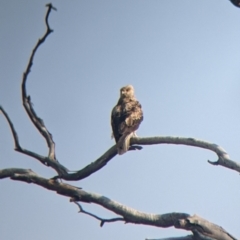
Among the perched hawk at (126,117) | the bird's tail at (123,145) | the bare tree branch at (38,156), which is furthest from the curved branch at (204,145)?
the perched hawk at (126,117)

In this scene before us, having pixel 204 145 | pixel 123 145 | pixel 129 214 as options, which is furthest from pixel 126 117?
pixel 129 214

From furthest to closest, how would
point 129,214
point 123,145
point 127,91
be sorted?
point 127,91 < point 123,145 < point 129,214

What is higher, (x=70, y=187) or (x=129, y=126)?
(x=129, y=126)

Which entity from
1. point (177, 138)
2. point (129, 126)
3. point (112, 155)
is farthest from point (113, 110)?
point (177, 138)

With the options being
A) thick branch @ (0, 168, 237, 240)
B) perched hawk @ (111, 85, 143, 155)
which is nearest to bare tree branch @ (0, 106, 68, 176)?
thick branch @ (0, 168, 237, 240)

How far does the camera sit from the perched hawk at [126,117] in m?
8.54

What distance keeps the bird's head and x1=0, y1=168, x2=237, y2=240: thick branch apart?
556 centimetres

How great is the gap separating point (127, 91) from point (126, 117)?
197 cm

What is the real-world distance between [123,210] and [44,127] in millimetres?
1565

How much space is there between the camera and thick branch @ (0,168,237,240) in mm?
4973

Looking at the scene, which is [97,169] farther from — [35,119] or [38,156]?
[35,119]

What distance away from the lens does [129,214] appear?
5363 mm

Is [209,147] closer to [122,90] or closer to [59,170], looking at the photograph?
[59,170]

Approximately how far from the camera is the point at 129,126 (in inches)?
357
